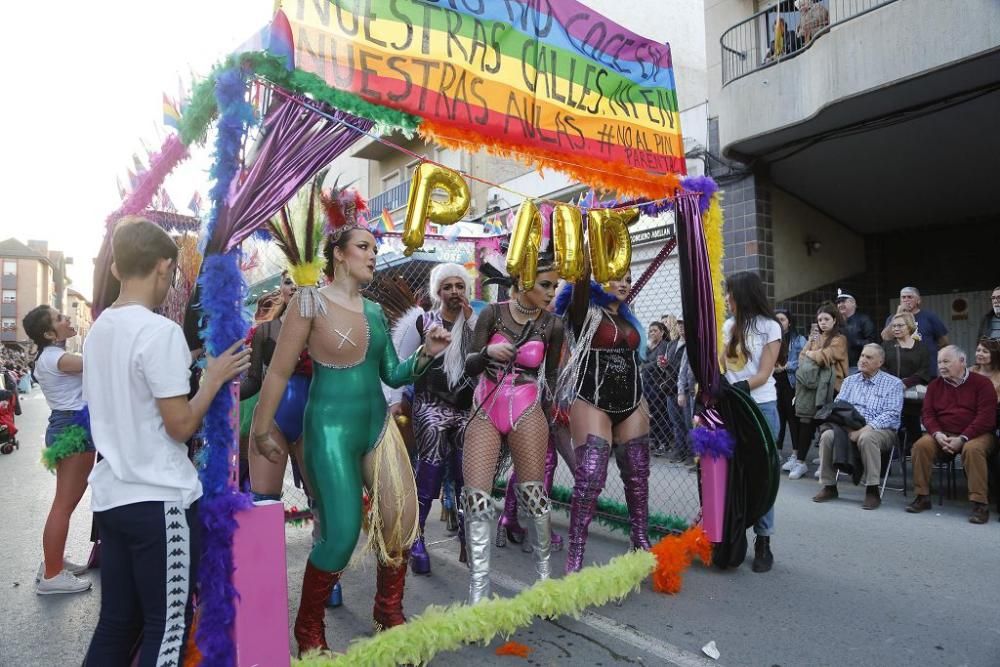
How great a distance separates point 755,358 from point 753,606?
1581 mm

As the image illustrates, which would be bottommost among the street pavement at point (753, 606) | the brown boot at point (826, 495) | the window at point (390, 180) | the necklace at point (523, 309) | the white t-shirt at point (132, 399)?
the street pavement at point (753, 606)

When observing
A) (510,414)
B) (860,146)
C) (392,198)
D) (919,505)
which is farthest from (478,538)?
(392,198)

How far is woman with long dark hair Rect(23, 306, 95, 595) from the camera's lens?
3.77m

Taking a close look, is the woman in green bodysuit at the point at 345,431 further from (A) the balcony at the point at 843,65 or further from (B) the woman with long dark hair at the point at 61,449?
(A) the balcony at the point at 843,65

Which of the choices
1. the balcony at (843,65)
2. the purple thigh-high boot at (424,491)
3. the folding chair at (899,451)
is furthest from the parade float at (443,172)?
the balcony at (843,65)

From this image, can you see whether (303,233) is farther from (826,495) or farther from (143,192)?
(826,495)

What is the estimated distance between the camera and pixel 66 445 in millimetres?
3812

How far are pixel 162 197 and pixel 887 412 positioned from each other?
6.15 meters

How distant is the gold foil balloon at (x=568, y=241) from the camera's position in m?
3.52

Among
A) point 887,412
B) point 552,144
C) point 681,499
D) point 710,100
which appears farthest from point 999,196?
point 552,144

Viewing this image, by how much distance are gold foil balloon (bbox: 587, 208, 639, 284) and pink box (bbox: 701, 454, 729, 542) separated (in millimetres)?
1292

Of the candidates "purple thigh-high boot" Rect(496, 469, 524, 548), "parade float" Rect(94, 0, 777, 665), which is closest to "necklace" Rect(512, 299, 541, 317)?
"parade float" Rect(94, 0, 777, 665)

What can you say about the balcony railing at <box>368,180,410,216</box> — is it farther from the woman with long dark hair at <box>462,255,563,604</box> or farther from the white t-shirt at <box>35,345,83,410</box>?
the woman with long dark hair at <box>462,255,563,604</box>

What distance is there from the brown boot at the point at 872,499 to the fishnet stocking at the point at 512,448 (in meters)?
3.83
